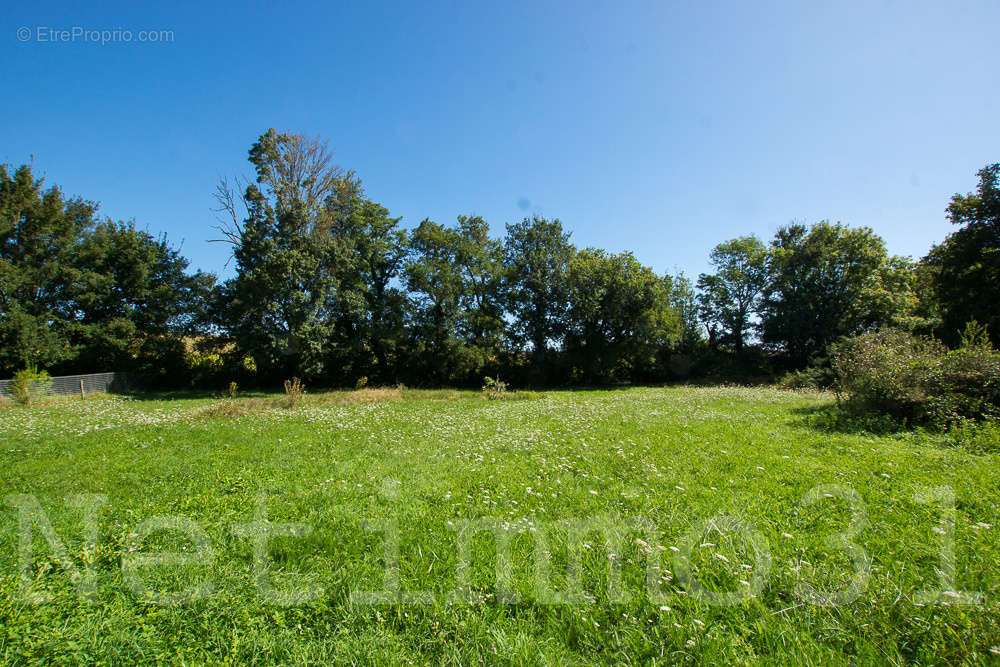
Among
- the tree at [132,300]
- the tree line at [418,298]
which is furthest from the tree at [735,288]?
the tree at [132,300]

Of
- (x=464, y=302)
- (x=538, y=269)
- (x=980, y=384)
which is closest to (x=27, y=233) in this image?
(x=464, y=302)

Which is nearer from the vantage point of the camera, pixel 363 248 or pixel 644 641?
pixel 644 641

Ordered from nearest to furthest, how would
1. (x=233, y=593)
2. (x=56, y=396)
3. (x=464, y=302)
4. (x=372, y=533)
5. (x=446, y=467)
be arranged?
(x=233, y=593)
(x=372, y=533)
(x=446, y=467)
(x=56, y=396)
(x=464, y=302)

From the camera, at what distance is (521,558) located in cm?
343

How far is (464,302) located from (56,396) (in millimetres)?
24576

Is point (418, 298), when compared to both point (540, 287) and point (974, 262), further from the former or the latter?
point (974, 262)

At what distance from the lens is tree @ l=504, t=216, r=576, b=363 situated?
106 feet

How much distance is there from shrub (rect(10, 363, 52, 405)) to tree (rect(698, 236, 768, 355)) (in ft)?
157

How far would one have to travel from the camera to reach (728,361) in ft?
111

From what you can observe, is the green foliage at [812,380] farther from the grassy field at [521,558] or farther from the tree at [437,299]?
the tree at [437,299]

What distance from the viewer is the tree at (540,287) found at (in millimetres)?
32188

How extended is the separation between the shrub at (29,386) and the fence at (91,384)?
0.28 meters

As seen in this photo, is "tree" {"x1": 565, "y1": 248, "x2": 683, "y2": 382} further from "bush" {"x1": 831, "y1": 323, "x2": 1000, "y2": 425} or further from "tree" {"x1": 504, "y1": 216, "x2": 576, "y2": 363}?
"bush" {"x1": 831, "y1": 323, "x2": 1000, "y2": 425}

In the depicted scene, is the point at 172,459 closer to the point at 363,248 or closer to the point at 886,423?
the point at 886,423
